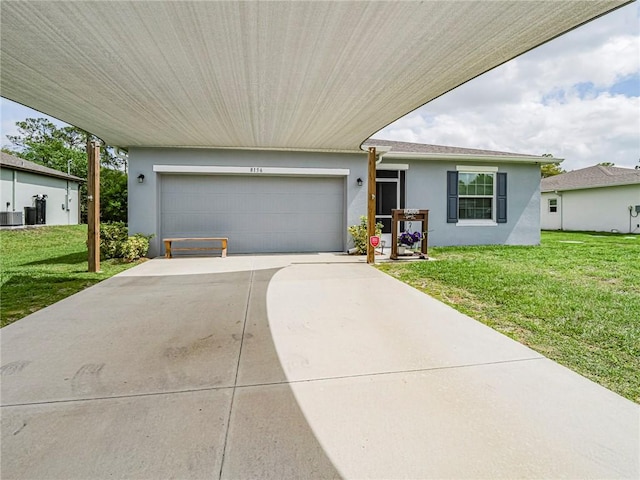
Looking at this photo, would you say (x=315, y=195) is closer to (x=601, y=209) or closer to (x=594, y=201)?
(x=601, y=209)

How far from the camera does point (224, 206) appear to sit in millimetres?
9148

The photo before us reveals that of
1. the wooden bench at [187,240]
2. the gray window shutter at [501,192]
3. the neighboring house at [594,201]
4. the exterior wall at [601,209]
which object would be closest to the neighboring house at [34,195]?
the wooden bench at [187,240]

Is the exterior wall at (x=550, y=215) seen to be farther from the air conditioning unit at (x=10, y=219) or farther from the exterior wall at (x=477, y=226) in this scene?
the air conditioning unit at (x=10, y=219)

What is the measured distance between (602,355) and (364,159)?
7445 mm

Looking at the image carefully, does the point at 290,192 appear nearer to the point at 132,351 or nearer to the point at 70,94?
the point at 70,94

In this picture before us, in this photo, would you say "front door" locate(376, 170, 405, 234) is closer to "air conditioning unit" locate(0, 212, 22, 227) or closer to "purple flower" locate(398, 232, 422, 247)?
"purple flower" locate(398, 232, 422, 247)

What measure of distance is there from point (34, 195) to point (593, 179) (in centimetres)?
2950

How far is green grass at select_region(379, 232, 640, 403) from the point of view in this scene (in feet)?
8.89

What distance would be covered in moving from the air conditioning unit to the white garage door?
36.2ft

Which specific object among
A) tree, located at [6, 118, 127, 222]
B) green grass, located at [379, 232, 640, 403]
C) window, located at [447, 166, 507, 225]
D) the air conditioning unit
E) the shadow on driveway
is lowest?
the shadow on driveway

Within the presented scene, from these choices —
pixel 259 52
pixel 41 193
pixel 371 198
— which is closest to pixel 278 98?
pixel 259 52

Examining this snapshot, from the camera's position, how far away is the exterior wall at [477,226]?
32.7 feet

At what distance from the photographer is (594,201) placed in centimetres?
1694

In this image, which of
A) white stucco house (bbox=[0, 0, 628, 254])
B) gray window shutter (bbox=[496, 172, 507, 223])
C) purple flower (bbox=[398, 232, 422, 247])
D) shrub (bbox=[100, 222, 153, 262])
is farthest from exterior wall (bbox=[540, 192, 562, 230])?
shrub (bbox=[100, 222, 153, 262])
